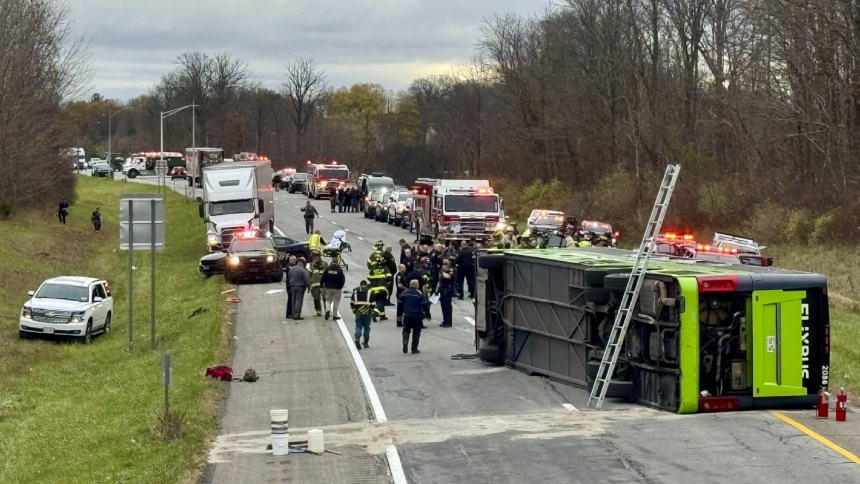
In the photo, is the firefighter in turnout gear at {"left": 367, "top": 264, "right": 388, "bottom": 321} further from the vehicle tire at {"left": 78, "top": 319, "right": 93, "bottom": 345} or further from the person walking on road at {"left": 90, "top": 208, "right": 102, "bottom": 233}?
the person walking on road at {"left": 90, "top": 208, "right": 102, "bottom": 233}

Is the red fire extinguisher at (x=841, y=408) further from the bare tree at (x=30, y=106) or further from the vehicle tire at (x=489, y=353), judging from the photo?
the bare tree at (x=30, y=106)

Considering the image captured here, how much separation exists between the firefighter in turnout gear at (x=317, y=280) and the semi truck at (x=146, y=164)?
88.8 meters

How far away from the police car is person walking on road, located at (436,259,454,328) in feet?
32.3

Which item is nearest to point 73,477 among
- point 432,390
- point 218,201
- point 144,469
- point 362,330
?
point 144,469

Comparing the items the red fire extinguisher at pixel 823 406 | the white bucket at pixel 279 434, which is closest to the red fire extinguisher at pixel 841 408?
the red fire extinguisher at pixel 823 406

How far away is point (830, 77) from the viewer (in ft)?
140

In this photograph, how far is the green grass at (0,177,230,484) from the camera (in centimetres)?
1480

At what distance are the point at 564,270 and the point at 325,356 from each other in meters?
5.99

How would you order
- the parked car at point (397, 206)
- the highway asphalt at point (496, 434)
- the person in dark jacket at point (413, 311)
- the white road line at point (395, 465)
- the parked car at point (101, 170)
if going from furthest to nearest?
1. the parked car at point (101, 170)
2. the parked car at point (397, 206)
3. the person in dark jacket at point (413, 311)
4. the highway asphalt at point (496, 434)
5. the white road line at point (395, 465)

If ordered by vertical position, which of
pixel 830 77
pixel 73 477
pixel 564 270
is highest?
pixel 830 77

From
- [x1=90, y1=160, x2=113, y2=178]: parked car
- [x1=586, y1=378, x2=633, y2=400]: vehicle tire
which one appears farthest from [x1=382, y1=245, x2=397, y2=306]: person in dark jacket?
[x1=90, y1=160, x2=113, y2=178]: parked car

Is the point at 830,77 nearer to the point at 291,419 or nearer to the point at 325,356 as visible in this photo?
the point at 325,356

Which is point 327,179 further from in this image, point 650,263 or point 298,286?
point 650,263

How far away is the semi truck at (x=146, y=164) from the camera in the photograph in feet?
384
